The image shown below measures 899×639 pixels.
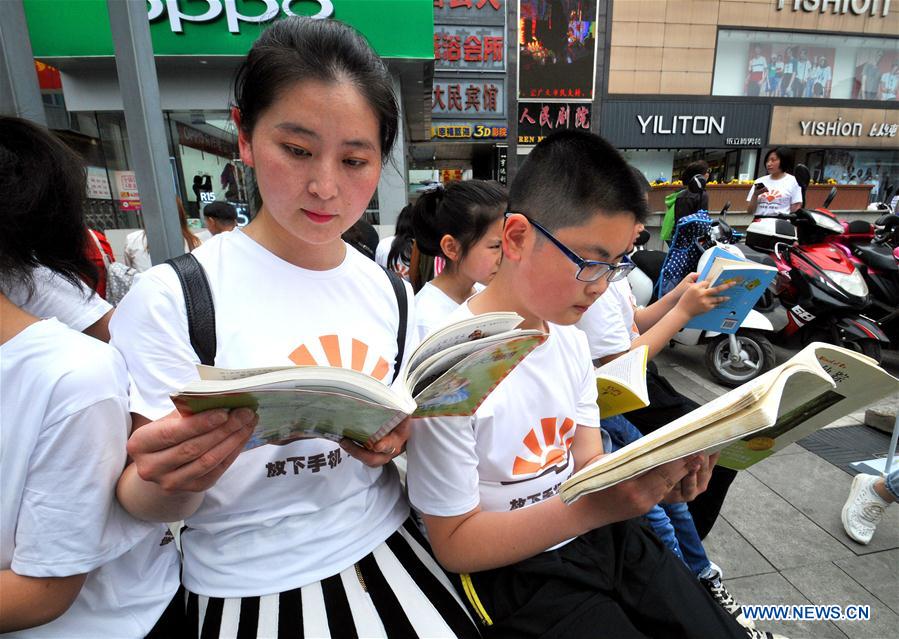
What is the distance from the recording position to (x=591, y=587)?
1019mm

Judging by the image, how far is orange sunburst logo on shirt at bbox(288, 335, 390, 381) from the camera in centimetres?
98

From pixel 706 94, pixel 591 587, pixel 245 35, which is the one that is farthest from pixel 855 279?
pixel 706 94

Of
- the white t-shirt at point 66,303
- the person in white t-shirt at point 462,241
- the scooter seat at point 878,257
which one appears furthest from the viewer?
the scooter seat at point 878,257

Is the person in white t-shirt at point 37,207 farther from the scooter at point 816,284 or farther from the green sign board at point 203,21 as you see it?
the green sign board at point 203,21

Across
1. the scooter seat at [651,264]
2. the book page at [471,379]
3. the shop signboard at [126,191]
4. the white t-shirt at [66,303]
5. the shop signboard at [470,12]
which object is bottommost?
the scooter seat at [651,264]

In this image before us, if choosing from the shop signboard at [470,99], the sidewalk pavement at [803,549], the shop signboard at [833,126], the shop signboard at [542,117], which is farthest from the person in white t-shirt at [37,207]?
the shop signboard at [833,126]

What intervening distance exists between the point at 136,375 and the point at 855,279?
5.16m

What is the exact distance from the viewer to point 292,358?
966mm

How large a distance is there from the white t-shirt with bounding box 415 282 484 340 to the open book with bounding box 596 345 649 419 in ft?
2.29

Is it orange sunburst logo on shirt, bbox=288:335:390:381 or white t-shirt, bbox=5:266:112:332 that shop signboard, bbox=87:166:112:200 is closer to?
white t-shirt, bbox=5:266:112:332

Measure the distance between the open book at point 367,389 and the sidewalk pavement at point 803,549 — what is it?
6.05 feet

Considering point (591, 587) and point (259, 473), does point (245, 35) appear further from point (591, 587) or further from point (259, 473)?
point (591, 587)

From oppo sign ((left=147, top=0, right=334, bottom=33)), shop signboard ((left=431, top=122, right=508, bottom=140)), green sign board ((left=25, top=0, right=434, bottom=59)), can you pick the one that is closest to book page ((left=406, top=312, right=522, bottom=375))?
green sign board ((left=25, top=0, right=434, bottom=59))

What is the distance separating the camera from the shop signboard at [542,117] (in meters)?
16.1
